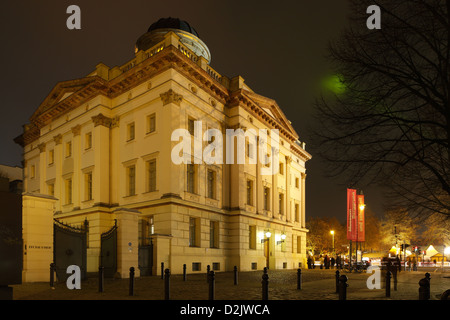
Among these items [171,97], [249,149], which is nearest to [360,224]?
[249,149]

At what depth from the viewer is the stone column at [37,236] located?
1555 centimetres

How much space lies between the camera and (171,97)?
26.8 m

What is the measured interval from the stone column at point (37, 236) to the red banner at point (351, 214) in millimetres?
20929

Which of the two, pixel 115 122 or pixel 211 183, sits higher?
pixel 115 122

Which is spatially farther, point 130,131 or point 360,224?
point 130,131

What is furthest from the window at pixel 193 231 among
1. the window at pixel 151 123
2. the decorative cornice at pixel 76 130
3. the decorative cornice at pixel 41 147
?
the decorative cornice at pixel 41 147

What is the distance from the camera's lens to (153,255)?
23.8m

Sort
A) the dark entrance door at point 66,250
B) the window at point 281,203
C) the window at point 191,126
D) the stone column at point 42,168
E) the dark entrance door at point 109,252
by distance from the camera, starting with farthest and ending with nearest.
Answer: the window at point 281,203 → the stone column at point 42,168 → the window at point 191,126 → the dark entrance door at point 109,252 → the dark entrance door at point 66,250

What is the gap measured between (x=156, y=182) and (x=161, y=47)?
10.1m

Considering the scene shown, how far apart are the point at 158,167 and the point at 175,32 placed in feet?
59.9

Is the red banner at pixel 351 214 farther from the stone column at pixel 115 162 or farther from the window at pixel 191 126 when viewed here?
the stone column at pixel 115 162

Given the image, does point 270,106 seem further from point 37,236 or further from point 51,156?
point 37,236

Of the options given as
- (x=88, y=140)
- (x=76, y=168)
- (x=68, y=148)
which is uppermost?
(x=88, y=140)

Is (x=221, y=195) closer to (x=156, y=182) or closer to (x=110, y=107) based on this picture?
(x=156, y=182)
